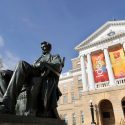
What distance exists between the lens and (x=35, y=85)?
3500 millimetres

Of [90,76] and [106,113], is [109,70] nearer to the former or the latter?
[90,76]

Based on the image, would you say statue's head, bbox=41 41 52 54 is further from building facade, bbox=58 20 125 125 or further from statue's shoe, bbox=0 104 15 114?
building facade, bbox=58 20 125 125

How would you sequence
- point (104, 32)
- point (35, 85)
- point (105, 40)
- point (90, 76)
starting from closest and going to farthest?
1. point (35, 85)
2. point (90, 76)
3. point (105, 40)
4. point (104, 32)

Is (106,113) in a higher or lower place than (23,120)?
higher

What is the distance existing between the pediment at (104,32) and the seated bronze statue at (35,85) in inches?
1338

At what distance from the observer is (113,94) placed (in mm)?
32781

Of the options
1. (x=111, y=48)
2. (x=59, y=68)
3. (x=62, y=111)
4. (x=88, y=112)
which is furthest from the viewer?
(x=62, y=111)

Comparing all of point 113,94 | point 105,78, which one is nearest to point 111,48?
point 105,78

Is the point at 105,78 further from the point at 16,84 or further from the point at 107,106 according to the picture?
the point at 16,84

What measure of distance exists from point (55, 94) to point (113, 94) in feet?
99.3

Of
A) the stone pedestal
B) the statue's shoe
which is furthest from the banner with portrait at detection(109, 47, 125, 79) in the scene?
the statue's shoe

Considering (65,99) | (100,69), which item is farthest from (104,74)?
(65,99)

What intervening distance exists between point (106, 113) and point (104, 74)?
5.70m

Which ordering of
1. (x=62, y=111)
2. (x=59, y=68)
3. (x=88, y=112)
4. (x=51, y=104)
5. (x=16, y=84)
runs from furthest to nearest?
(x=62, y=111) → (x=88, y=112) → (x=59, y=68) → (x=51, y=104) → (x=16, y=84)
